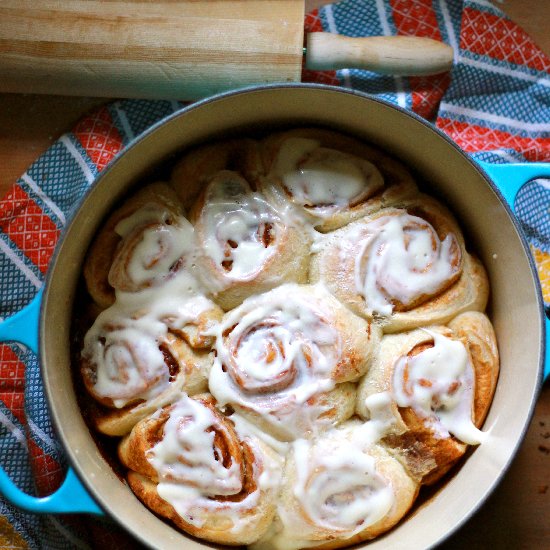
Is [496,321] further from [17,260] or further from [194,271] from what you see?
[17,260]

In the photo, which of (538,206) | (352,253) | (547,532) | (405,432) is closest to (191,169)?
(352,253)

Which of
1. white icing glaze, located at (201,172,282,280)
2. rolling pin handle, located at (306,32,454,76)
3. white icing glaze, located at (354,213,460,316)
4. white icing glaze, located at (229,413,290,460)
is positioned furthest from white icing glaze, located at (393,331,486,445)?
rolling pin handle, located at (306,32,454,76)

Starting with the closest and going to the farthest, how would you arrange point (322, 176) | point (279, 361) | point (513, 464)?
point (279, 361) < point (322, 176) < point (513, 464)

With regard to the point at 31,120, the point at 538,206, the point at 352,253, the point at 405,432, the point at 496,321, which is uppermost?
the point at 31,120

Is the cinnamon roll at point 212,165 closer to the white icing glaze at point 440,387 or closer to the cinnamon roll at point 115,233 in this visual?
the cinnamon roll at point 115,233

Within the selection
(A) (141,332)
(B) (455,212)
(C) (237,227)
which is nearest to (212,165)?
(C) (237,227)

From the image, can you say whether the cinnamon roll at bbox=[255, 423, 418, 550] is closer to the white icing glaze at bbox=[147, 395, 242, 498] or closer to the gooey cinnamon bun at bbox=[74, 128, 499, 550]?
the gooey cinnamon bun at bbox=[74, 128, 499, 550]

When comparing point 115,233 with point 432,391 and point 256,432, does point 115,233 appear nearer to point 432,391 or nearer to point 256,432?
point 256,432
